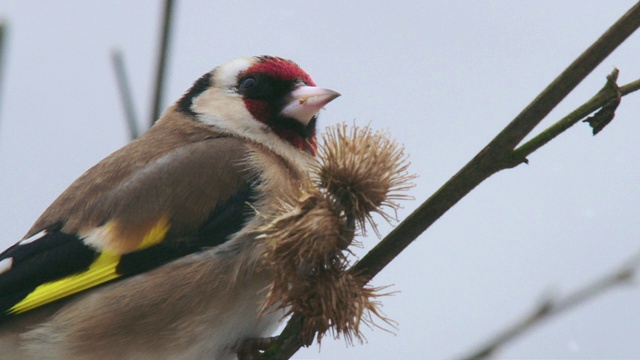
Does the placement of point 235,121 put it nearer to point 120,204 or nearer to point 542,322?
point 120,204

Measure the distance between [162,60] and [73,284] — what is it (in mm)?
874

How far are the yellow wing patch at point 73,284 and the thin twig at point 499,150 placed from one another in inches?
51.3

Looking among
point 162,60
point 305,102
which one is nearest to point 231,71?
point 305,102

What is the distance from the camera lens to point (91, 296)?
2.85 meters

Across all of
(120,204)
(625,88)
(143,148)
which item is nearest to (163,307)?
(120,204)

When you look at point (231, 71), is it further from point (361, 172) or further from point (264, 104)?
point (361, 172)

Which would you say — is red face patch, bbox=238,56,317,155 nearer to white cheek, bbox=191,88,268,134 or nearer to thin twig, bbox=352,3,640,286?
white cheek, bbox=191,88,268,134

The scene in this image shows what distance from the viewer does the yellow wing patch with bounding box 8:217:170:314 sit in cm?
282

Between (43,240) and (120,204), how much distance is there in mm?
303

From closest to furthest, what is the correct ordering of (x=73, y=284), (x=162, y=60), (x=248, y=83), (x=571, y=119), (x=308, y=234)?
1. (x=571, y=119)
2. (x=308, y=234)
3. (x=162, y=60)
4. (x=73, y=284)
5. (x=248, y=83)

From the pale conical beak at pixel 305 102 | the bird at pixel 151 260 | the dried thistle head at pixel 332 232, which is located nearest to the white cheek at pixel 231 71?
the pale conical beak at pixel 305 102

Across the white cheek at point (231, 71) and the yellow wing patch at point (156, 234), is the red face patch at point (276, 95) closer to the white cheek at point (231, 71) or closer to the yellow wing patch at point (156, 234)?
the white cheek at point (231, 71)

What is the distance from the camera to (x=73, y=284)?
2852 mm

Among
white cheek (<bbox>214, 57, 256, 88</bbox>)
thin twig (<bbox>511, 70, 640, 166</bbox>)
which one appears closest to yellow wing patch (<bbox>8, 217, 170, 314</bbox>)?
white cheek (<bbox>214, 57, 256, 88</bbox>)
